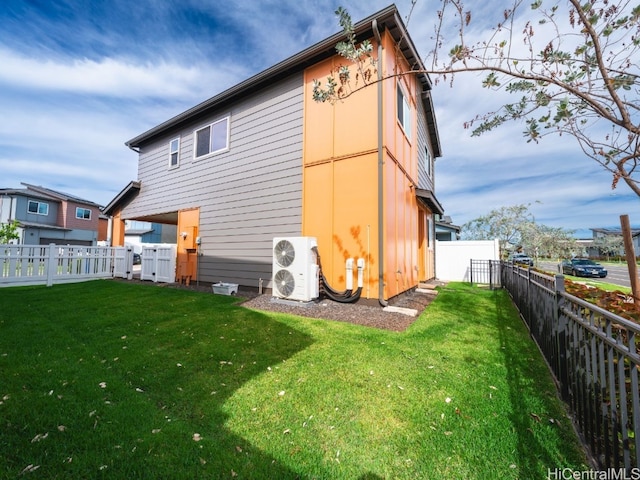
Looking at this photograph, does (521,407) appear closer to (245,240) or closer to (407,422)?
(407,422)

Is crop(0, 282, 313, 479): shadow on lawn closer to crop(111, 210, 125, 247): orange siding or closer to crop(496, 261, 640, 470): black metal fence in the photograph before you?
crop(496, 261, 640, 470): black metal fence

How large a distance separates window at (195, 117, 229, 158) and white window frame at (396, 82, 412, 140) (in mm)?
5411

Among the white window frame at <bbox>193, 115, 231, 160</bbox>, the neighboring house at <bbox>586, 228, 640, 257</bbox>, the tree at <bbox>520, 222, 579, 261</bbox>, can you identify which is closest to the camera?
the white window frame at <bbox>193, 115, 231, 160</bbox>

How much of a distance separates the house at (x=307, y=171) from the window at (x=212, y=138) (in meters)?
0.04

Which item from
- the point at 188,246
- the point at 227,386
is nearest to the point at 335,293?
the point at 227,386

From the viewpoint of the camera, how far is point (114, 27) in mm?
6883

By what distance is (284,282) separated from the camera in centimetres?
597

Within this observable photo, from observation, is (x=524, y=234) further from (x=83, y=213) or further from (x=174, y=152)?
(x=83, y=213)

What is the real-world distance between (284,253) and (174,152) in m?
7.71

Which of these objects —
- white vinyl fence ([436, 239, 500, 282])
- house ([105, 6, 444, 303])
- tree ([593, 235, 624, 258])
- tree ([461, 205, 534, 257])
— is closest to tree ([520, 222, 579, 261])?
tree ([461, 205, 534, 257])

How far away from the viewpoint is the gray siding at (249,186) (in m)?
7.12

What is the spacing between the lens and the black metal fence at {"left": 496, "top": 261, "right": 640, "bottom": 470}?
138cm

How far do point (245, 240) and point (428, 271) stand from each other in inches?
302

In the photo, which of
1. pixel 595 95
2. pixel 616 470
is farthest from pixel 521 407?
pixel 595 95
